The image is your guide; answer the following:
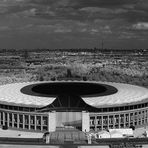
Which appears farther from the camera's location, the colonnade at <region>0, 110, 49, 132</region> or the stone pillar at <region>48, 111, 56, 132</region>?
the colonnade at <region>0, 110, 49, 132</region>

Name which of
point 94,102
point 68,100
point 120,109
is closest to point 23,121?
point 68,100

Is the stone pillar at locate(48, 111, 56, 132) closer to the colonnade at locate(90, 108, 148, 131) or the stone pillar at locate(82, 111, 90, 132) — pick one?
the stone pillar at locate(82, 111, 90, 132)

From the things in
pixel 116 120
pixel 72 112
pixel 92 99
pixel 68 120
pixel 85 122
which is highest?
pixel 92 99

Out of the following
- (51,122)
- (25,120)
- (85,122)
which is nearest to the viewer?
(85,122)

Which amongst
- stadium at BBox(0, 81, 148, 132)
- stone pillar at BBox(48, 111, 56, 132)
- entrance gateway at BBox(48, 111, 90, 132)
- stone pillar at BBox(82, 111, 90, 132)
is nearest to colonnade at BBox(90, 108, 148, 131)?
stadium at BBox(0, 81, 148, 132)

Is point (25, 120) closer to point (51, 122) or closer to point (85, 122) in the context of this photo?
point (51, 122)

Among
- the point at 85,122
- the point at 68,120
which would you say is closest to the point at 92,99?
the point at 68,120

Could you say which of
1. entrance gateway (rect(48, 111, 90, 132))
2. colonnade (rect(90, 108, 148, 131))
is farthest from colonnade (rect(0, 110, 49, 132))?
colonnade (rect(90, 108, 148, 131))

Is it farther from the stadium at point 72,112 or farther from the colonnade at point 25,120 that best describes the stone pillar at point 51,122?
the colonnade at point 25,120

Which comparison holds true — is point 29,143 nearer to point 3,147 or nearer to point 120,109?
point 3,147

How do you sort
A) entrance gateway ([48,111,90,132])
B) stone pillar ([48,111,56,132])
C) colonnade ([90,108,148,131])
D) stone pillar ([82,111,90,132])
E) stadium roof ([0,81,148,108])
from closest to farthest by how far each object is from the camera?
stone pillar ([82,111,90,132])
stone pillar ([48,111,56,132])
entrance gateway ([48,111,90,132])
colonnade ([90,108,148,131])
stadium roof ([0,81,148,108])

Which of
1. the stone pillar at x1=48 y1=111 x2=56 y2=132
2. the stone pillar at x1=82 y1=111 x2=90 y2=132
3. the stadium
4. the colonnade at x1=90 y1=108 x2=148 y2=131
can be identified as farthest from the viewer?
the colonnade at x1=90 y1=108 x2=148 y2=131

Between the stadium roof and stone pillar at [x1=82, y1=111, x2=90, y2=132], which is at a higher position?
the stadium roof
